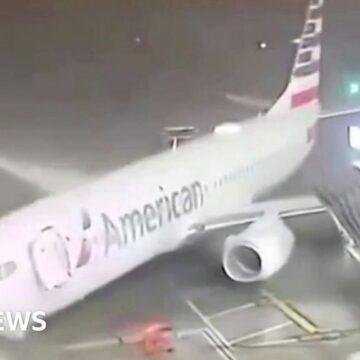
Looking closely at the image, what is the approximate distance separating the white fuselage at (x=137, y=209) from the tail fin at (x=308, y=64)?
2 cm

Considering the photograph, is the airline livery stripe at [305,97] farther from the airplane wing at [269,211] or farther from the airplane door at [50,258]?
the airplane door at [50,258]

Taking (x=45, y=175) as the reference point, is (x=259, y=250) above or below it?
below

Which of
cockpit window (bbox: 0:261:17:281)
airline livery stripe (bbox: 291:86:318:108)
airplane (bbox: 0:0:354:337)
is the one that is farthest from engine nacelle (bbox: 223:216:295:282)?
cockpit window (bbox: 0:261:17:281)

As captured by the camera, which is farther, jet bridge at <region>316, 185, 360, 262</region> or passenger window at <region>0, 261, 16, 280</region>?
jet bridge at <region>316, 185, 360, 262</region>

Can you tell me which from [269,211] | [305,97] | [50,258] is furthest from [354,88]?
[50,258]

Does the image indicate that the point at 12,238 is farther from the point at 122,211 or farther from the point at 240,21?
the point at 240,21

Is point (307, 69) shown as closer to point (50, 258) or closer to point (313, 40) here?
point (313, 40)

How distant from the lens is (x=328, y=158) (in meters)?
1.18

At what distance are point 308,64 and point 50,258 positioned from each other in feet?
1.23

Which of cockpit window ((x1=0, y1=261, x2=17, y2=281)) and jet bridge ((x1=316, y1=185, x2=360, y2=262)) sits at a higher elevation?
jet bridge ((x1=316, y1=185, x2=360, y2=262))

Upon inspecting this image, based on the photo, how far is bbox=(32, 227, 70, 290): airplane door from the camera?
107 cm

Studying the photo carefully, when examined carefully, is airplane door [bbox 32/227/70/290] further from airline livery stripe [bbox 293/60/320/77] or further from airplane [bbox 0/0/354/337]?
airline livery stripe [bbox 293/60/320/77]

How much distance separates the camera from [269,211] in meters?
1.16

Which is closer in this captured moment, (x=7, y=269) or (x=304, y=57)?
(x=7, y=269)
